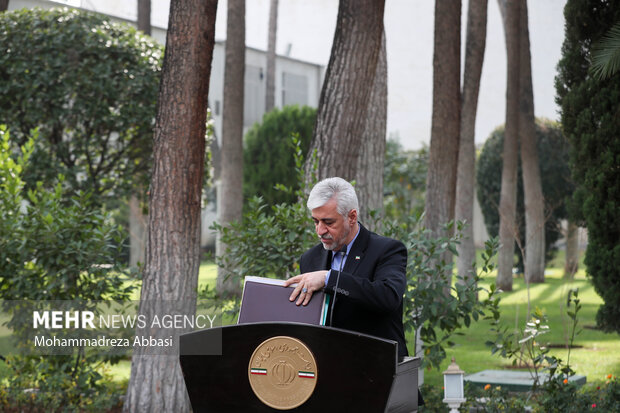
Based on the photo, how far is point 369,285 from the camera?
2805 mm

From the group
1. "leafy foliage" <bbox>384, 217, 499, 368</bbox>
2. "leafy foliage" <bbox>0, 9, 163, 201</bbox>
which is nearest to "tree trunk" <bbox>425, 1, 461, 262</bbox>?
"leafy foliage" <bbox>0, 9, 163, 201</bbox>

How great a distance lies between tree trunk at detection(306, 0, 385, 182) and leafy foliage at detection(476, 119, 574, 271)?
609 inches

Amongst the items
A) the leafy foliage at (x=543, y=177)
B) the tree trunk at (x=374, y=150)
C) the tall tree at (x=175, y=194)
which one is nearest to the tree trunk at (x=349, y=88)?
the tall tree at (x=175, y=194)

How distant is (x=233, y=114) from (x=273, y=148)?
8274mm

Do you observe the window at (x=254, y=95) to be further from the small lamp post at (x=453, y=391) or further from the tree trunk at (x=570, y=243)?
the small lamp post at (x=453, y=391)

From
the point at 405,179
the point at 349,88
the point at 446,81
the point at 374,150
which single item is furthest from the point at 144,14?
the point at 405,179

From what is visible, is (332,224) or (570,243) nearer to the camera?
(332,224)

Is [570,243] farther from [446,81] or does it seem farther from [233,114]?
[446,81]

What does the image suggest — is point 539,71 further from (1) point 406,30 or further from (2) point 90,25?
(2) point 90,25

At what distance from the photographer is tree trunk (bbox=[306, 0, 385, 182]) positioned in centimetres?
686

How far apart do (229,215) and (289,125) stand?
27.2ft

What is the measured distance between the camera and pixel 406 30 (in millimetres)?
33875

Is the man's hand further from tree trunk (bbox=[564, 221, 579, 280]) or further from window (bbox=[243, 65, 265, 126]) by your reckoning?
window (bbox=[243, 65, 265, 126])

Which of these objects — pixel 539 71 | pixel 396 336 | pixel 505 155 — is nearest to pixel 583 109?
pixel 396 336
